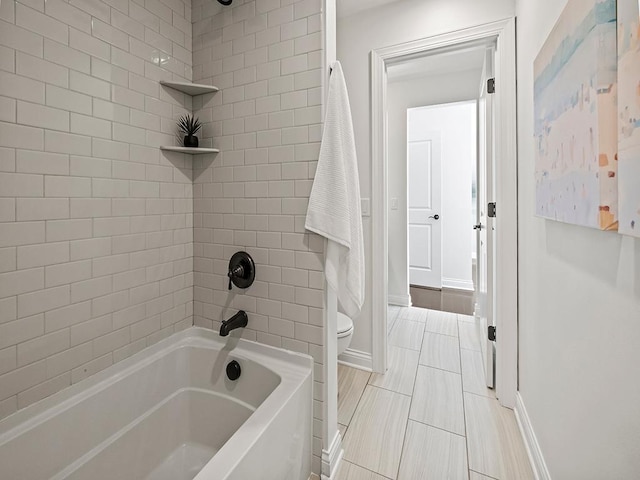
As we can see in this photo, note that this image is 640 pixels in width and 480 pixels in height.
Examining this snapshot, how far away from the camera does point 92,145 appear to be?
3.87ft

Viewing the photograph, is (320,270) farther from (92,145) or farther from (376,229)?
(92,145)

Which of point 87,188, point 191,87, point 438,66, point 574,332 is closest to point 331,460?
point 574,332

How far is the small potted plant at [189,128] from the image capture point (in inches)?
58.6

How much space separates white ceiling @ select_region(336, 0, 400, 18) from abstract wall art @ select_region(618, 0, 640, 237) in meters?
1.81

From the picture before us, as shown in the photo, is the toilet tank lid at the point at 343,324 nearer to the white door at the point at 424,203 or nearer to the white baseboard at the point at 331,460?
the white baseboard at the point at 331,460

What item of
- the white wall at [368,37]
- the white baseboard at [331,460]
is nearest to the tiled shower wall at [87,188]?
the white baseboard at [331,460]

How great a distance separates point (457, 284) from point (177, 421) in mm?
3799

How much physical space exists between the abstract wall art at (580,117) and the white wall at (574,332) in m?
0.09

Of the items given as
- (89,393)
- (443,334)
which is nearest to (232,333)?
(89,393)

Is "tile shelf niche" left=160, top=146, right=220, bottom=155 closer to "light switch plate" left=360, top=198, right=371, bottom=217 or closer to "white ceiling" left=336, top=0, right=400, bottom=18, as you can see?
"light switch plate" left=360, top=198, right=371, bottom=217

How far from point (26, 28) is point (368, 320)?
2163 millimetres

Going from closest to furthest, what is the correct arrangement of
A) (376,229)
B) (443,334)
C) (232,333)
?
(232,333), (376,229), (443,334)

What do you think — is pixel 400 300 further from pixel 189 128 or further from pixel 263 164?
pixel 189 128

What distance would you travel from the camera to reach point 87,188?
117cm
